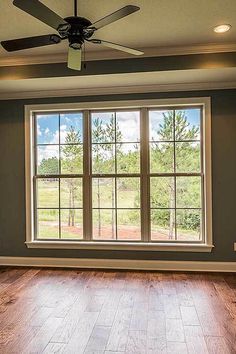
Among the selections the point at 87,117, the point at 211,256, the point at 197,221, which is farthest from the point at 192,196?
the point at 87,117

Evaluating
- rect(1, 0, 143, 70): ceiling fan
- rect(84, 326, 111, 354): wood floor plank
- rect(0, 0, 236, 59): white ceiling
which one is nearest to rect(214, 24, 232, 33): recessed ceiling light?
rect(0, 0, 236, 59): white ceiling

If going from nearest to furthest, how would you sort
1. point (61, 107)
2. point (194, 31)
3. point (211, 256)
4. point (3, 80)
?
point (194, 31)
point (3, 80)
point (211, 256)
point (61, 107)

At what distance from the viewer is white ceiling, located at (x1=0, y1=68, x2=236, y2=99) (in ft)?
12.4

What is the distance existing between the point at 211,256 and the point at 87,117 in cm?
269

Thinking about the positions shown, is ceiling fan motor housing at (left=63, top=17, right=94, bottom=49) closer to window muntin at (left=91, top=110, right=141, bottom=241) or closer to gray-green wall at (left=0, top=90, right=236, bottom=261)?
gray-green wall at (left=0, top=90, right=236, bottom=261)

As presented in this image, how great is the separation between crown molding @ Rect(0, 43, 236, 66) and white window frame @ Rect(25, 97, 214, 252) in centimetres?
75

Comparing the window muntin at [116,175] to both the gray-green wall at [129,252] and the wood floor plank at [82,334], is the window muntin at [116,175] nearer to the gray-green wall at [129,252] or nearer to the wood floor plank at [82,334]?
the gray-green wall at [129,252]

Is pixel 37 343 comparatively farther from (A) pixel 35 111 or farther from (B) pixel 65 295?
(A) pixel 35 111

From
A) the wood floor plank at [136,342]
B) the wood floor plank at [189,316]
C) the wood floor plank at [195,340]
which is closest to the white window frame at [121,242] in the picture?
the wood floor plank at [189,316]

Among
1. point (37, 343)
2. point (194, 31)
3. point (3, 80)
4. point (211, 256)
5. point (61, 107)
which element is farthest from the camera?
point (61, 107)

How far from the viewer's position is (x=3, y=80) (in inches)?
153

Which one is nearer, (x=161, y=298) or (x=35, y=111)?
(x=161, y=298)

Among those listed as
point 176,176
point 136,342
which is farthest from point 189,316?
point 176,176

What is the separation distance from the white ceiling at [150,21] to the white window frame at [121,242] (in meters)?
0.89
